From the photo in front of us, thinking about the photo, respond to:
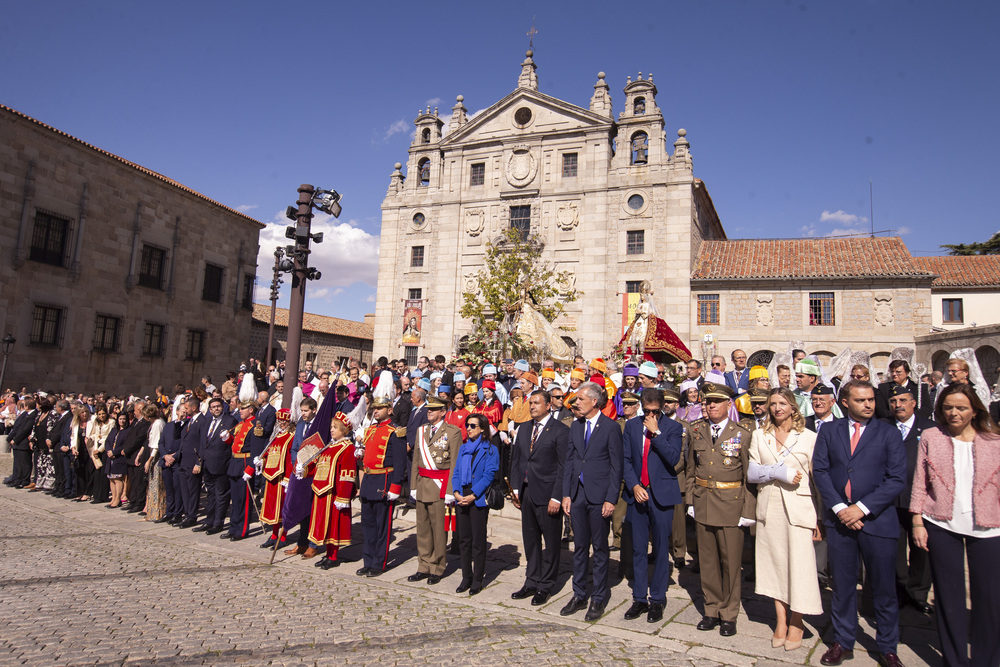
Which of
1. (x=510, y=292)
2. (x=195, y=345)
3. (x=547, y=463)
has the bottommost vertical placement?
(x=547, y=463)

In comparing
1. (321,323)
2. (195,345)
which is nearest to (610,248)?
(195,345)

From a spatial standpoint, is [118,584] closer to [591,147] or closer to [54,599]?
[54,599]

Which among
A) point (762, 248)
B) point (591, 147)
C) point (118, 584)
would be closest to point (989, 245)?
point (762, 248)

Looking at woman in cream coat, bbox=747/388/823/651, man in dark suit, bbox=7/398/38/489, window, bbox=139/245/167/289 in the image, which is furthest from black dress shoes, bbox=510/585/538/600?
window, bbox=139/245/167/289

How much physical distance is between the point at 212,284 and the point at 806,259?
91.8ft

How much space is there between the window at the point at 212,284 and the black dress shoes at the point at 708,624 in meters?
27.1

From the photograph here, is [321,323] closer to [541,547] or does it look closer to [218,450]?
[218,450]

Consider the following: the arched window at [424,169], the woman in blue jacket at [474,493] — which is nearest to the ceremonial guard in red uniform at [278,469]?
the woman in blue jacket at [474,493]

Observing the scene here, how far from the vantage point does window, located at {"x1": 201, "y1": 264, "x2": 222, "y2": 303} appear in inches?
1068

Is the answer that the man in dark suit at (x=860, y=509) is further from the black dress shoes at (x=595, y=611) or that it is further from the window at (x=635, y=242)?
the window at (x=635, y=242)

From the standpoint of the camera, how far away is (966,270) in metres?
30.7

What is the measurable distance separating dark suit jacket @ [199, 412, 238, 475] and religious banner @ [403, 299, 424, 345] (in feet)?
71.3

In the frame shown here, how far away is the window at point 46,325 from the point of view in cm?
2017

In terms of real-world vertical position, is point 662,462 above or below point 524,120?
below
